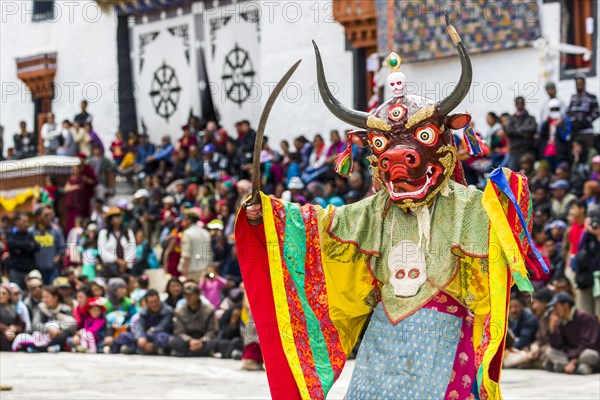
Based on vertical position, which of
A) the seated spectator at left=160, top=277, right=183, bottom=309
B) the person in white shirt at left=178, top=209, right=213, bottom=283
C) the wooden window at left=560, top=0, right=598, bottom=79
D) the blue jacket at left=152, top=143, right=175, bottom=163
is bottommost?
the seated spectator at left=160, top=277, right=183, bottom=309

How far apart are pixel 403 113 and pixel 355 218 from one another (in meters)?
0.60

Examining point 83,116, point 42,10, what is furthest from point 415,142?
point 42,10

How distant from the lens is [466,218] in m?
7.75

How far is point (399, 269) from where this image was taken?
25.6 ft

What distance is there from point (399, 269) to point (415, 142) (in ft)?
2.09

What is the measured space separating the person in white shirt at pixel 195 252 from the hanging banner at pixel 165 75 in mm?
7782

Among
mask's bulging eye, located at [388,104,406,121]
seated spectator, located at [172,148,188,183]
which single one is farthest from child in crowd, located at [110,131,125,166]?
mask's bulging eye, located at [388,104,406,121]

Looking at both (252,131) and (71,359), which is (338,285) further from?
(252,131)

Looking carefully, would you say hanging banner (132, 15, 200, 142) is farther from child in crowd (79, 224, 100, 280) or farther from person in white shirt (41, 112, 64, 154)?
child in crowd (79, 224, 100, 280)

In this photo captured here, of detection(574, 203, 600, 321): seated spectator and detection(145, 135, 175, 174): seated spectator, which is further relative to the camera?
detection(145, 135, 175, 174): seated spectator

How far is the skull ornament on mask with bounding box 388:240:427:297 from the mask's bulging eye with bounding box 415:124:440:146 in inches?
19.8

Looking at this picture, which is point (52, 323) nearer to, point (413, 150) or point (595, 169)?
point (595, 169)

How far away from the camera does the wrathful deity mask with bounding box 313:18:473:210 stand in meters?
7.77

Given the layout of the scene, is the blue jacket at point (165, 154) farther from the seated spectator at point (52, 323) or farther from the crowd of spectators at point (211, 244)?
the seated spectator at point (52, 323)
